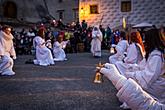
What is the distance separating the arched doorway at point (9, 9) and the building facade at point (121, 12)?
8817mm

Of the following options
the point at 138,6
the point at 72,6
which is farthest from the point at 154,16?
the point at 72,6

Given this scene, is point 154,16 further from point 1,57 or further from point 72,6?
point 1,57

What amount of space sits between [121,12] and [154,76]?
3755 centimetres

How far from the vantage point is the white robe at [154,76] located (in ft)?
17.4

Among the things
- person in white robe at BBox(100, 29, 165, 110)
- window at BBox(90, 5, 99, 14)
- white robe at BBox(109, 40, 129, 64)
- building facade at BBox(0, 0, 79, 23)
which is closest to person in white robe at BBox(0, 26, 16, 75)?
white robe at BBox(109, 40, 129, 64)

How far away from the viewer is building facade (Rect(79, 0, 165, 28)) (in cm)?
4131

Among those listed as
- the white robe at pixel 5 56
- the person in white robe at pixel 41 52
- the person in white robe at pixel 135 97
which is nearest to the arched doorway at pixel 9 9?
the person in white robe at pixel 41 52

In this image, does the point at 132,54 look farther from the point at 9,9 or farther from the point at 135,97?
the point at 9,9

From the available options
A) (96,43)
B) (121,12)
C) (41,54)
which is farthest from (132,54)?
(121,12)

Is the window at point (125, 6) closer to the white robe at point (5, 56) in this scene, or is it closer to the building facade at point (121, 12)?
the building facade at point (121, 12)

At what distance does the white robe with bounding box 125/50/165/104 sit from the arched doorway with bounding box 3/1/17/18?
4215 centimetres

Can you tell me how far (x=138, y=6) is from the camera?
41.9m

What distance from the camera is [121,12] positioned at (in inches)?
1671

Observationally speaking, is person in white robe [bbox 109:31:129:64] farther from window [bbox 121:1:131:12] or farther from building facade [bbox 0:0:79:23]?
building facade [bbox 0:0:79:23]
